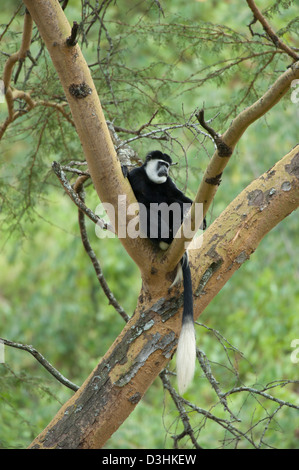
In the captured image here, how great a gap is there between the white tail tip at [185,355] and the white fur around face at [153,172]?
664mm

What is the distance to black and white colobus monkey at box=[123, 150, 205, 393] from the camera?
1729 millimetres

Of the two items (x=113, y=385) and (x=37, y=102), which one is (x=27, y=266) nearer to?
(x=37, y=102)

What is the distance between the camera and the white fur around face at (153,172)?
7.11 ft

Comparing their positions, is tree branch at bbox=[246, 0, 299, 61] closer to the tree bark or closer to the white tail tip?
the tree bark

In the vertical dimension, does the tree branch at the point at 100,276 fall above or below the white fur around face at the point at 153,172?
below

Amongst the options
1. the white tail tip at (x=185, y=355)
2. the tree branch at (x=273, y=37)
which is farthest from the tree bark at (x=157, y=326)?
the tree branch at (x=273, y=37)

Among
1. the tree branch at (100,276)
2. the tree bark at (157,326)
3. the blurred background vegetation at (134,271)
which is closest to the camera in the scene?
the tree bark at (157,326)

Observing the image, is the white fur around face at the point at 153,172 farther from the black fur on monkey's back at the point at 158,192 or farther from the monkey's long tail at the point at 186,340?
the monkey's long tail at the point at 186,340

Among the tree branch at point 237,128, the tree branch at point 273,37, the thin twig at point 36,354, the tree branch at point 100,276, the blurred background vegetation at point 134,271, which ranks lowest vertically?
the thin twig at point 36,354

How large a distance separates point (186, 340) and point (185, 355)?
54 millimetres

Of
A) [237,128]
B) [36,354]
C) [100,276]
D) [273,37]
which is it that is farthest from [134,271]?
[237,128]

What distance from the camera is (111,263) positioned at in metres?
4.61

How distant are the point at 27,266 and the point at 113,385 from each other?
3623 millimetres

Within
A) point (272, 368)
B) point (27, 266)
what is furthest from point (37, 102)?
point (27, 266)
